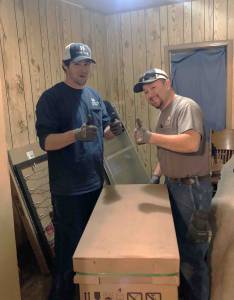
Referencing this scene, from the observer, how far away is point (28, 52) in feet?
9.62

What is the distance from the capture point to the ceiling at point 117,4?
3605mm

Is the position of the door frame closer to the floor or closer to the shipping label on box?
the floor

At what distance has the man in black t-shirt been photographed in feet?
6.56

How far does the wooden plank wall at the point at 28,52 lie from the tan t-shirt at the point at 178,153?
138 centimetres

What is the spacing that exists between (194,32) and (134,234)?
3.08m

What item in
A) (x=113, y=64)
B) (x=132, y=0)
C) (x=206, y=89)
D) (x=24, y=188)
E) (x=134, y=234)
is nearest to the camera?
(x=134, y=234)

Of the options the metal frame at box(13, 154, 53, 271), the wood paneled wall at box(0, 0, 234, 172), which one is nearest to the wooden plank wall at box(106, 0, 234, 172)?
the wood paneled wall at box(0, 0, 234, 172)

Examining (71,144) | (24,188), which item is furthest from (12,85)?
(71,144)

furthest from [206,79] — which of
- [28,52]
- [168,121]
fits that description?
[168,121]

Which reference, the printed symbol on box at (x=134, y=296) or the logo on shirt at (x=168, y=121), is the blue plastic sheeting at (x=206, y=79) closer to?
the logo on shirt at (x=168, y=121)

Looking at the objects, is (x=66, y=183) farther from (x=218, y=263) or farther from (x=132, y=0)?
(x=132, y=0)

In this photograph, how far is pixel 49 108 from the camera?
6.53ft

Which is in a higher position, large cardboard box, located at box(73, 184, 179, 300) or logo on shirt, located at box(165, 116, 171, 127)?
logo on shirt, located at box(165, 116, 171, 127)

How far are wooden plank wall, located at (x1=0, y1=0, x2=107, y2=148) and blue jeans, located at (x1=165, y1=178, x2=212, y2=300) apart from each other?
1.48 m
